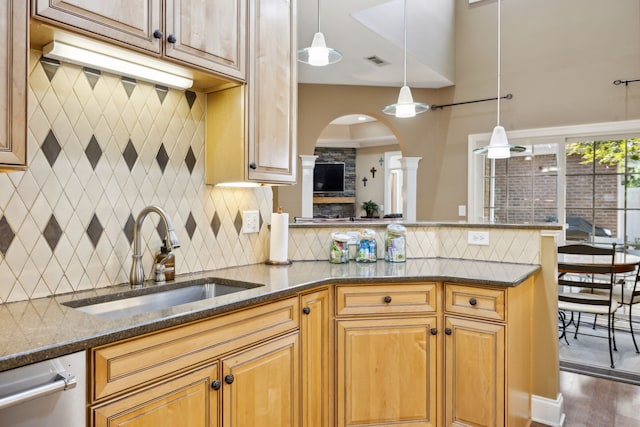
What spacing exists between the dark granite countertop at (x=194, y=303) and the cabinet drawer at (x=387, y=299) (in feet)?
0.15

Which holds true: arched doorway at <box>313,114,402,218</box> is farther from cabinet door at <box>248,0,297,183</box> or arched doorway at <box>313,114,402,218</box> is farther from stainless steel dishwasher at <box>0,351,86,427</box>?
stainless steel dishwasher at <box>0,351,86,427</box>

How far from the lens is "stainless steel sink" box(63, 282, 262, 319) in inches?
66.3

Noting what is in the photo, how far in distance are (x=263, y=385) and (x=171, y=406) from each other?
0.43m

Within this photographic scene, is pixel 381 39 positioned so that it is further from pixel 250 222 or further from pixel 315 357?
pixel 315 357

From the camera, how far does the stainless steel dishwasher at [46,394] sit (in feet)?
3.36

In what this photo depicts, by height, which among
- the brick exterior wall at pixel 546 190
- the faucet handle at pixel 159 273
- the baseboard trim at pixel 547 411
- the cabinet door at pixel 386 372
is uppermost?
the brick exterior wall at pixel 546 190

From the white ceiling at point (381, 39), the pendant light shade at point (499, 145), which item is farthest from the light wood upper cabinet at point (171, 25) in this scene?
the white ceiling at point (381, 39)

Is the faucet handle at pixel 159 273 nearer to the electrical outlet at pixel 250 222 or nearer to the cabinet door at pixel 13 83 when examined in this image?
the electrical outlet at pixel 250 222

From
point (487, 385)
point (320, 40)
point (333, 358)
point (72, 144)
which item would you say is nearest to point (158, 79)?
point (72, 144)

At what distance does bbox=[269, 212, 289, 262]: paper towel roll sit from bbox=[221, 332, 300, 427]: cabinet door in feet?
2.14

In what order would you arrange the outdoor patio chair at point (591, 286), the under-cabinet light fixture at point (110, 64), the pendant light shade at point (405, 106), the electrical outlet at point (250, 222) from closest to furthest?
the under-cabinet light fixture at point (110, 64) < the electrical outlet at point (250, 222) < the pendant light shade at point (405, 106) < the outdoor patio chair at point (591, 286)

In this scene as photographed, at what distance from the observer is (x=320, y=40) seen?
265 cm

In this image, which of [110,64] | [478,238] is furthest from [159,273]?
[478,238]

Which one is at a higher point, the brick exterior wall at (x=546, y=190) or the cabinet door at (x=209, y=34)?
the cabinet door at (x=209, y=34)
